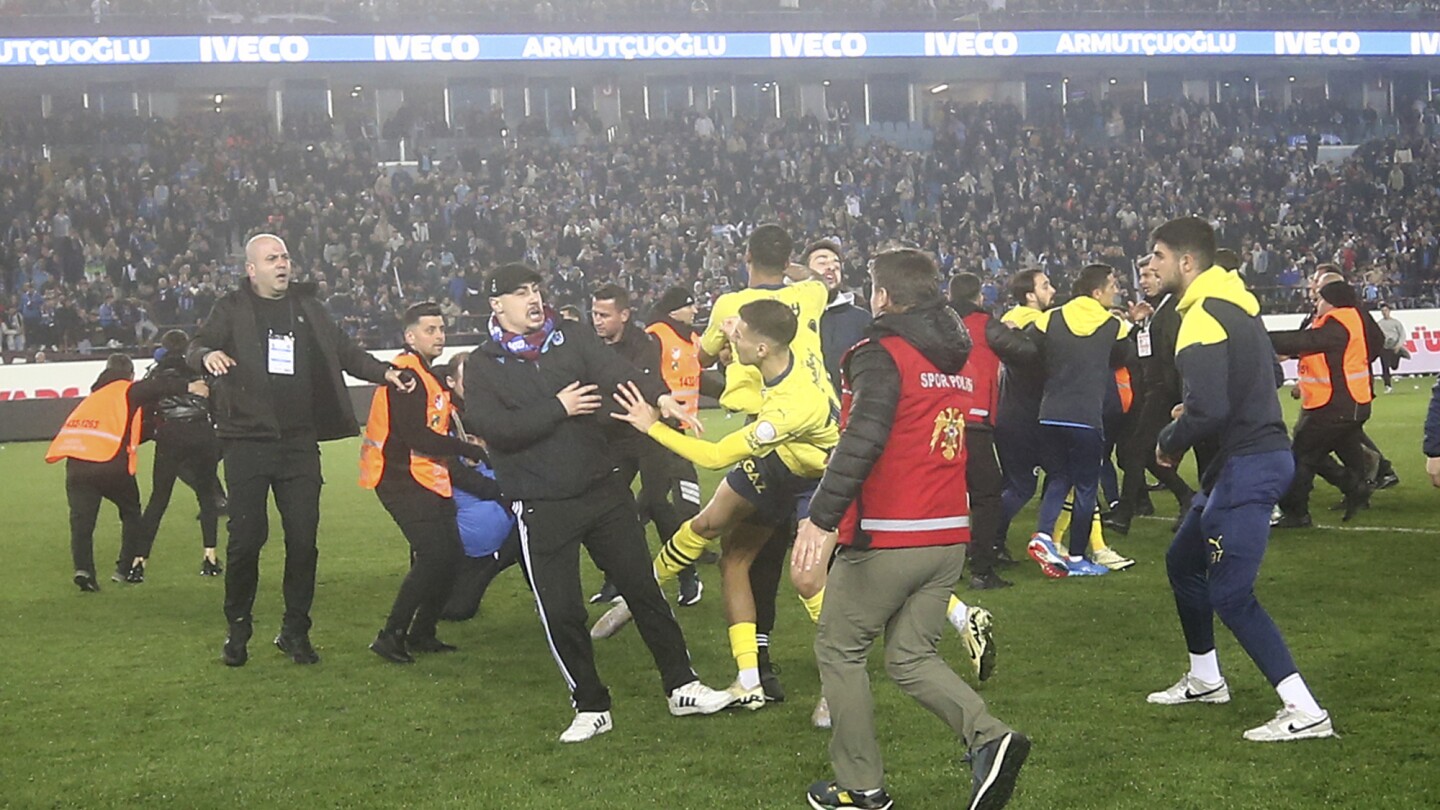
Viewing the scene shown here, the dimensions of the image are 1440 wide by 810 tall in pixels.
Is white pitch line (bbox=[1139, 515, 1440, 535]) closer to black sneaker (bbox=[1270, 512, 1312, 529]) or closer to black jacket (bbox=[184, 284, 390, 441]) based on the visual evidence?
black sneaker (bbox=[1270, 512, 1312, 529])

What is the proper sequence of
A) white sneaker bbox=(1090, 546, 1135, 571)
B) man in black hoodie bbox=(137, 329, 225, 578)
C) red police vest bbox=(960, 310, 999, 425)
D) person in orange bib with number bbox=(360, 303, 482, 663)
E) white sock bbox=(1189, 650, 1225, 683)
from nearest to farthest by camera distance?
white sock bbox=(1189, 650, 1225, 683), person in orange bib with number bbox=(360, 303, 482, 663), red police vest bbox=(960, 310, 999, 425), white sneaker bbox=(1090, 546, 1135, 571), man in black hoodie bbox=(137, 329, 225, 578)

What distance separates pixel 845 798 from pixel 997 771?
0.55m

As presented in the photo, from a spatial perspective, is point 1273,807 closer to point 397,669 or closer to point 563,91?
point 397,669

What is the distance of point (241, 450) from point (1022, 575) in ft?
16.4

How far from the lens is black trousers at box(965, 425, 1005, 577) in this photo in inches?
377

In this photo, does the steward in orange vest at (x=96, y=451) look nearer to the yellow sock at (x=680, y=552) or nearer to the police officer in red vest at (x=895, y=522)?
the yellow sock at (x=680, y=552)

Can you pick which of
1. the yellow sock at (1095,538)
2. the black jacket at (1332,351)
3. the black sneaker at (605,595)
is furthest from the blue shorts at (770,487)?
the black jacket at (1332,351)

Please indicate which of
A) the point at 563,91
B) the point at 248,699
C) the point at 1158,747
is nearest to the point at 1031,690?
the point at 1158,747

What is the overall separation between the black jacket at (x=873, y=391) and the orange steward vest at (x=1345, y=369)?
7.33 meters

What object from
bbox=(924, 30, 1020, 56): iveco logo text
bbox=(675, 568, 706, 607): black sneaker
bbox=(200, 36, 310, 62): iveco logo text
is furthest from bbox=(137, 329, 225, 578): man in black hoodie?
bbox=(924, 30, 1020, 56): iveco logo text

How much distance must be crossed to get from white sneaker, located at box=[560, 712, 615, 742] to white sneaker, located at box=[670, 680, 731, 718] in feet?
1.09

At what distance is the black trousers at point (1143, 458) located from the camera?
11.4 metres

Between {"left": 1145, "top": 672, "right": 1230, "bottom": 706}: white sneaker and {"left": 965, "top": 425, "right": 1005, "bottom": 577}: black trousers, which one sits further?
{"left": 965, "top": 425, "right": 1005, "bottom": 577}: black trousers

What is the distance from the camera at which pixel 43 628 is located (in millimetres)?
9469
